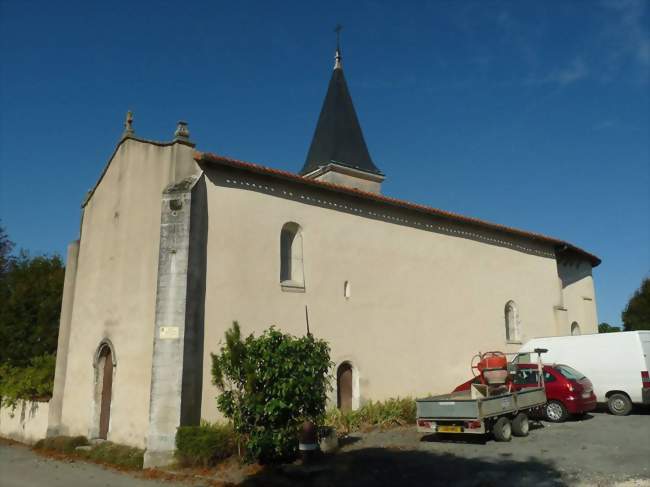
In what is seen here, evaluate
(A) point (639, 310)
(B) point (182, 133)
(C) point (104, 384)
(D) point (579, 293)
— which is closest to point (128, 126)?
(B) point (182, 133)

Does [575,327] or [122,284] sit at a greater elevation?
[122,284]

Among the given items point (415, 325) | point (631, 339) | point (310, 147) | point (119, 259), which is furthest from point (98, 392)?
point (310, 147)

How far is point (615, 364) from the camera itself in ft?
53.6

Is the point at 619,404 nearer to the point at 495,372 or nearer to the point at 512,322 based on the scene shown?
the point at 495,372

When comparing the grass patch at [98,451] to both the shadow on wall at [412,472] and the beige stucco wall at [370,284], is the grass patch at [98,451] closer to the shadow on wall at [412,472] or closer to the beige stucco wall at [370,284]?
the beige stucco wall at [370,284]

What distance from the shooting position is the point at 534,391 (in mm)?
13539

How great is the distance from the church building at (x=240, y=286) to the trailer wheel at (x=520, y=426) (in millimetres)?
4564

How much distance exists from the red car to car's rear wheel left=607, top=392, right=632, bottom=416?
1398mm

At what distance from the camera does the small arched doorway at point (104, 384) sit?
14812mm

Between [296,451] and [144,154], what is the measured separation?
29.8 feet

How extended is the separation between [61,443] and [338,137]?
63.2 ft

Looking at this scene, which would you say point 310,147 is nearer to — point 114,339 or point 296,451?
point 114,339

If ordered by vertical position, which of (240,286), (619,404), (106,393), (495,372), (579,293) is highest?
(579,293)

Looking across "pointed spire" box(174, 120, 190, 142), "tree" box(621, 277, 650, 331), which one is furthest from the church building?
"tree" box(621, 277, 650, 331)
